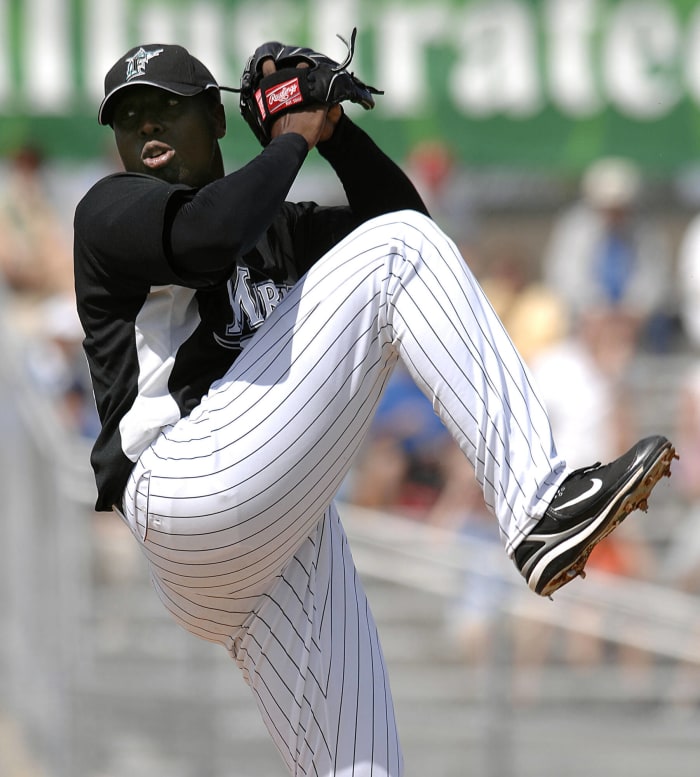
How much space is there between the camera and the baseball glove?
9.38 ft

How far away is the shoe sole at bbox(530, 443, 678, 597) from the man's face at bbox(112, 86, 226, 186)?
114 cm

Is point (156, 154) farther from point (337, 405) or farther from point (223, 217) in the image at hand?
point (337, 405)

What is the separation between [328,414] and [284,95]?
2.22 feet

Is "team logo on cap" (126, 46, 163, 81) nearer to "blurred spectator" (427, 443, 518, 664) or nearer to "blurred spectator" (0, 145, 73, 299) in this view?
"blurred spectator" (427, 443, 518, 664)

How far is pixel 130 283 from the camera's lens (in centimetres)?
282

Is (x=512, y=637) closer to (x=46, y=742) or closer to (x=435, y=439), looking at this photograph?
(x=435, y=439)

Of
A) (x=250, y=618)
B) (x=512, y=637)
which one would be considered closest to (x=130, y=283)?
(x=250, y=618)

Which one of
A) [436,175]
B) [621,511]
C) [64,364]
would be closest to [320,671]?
[621,511]

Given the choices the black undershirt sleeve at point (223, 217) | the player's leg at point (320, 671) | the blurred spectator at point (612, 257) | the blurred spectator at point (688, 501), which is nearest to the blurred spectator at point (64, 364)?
the blurred spectator at point (612, 257)

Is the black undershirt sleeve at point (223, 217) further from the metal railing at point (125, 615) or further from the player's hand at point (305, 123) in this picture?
the metal railing at point (125, 615)

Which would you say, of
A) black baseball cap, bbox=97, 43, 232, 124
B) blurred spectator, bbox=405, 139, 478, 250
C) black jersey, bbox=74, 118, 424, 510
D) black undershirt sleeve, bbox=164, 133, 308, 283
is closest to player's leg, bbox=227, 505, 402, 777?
black jersey, bbox=74, 118, 424, 510

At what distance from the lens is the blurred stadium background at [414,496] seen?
6.15 metres

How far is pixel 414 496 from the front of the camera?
7.16 meters

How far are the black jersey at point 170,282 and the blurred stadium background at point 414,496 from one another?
3.20m
